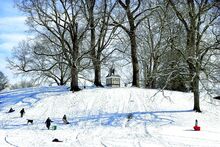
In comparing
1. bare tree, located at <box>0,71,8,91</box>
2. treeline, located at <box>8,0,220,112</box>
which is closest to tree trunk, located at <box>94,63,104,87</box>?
treeline, located at <box>8,0,220,112</box>

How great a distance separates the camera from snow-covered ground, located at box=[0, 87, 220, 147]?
24312mm

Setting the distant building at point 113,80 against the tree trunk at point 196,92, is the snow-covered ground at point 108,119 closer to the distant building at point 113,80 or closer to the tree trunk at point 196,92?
the tree trunk at point 196,92

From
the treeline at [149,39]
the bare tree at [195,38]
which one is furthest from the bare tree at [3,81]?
the bare tree at [195,38]

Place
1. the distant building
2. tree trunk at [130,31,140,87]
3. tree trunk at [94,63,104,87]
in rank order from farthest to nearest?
the distant building → tree trunk at [94,63,104,87] → tree trunk at [130,31,140,87]

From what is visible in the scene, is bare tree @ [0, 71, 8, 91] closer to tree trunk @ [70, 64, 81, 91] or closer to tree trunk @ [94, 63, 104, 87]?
tree trunk @ [94, 63, 104, 87]

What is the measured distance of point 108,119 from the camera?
31.5 m

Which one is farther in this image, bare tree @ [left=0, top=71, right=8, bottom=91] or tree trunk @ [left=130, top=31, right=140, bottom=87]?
bare tree @ [left=0, top=71, right=8, bottom=91]

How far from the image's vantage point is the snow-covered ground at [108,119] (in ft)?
79.8

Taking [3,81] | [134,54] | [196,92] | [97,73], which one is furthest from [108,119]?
[3,81]

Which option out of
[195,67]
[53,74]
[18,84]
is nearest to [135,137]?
[195,67]

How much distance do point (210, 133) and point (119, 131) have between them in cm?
600

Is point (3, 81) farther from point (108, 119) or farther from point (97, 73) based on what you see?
point (108, 119)

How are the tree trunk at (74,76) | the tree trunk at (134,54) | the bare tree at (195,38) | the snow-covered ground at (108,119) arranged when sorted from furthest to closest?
the tree trunk at (74,76)
the tree trunk at (134,54)
the bare tree at (195,38)
the snow-covered ground at (108,119)

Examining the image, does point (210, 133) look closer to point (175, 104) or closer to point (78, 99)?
point (175, 104)
